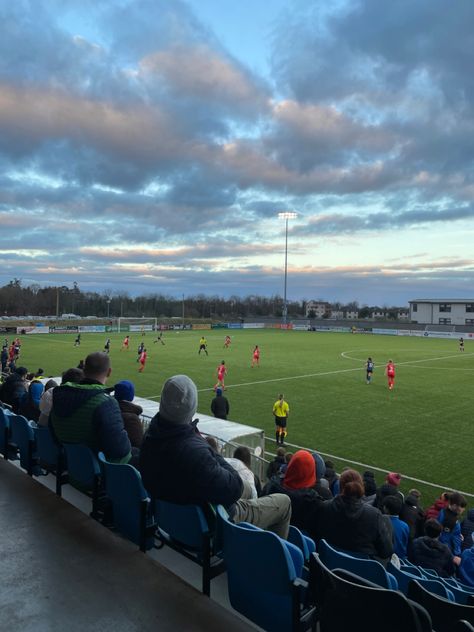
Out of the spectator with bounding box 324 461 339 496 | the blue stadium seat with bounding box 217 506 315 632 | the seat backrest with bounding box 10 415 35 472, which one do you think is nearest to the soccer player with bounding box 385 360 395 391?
the spectator with bounding box 324 461 339 496

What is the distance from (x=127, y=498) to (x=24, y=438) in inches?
90.7

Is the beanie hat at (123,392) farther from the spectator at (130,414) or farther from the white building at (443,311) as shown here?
the white building at (443,311)

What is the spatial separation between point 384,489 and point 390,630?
4.86 meters

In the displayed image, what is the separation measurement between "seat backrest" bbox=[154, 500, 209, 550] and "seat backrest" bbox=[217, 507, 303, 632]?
10.4 inches

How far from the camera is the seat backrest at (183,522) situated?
125 inches

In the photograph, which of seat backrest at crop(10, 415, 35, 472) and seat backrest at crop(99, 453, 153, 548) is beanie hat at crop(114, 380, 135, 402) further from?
seat backrest at crop(99, 453, 153, 548)

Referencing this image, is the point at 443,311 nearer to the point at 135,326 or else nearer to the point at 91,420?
the point at 135,326

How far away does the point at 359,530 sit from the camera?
3.97 m

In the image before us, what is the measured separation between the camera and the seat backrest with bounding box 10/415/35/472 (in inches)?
208

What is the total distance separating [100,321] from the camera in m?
80.8

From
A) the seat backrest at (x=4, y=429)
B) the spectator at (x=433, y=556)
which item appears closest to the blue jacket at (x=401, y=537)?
the spectator at (x=433, y=556)

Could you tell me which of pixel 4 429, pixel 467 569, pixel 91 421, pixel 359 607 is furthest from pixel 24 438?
pixel 467 569

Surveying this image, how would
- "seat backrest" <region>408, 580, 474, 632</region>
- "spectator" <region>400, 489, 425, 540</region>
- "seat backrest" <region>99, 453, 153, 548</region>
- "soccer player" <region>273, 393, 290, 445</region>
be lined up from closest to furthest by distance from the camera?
"seat backrest" <region>408, 580, 474, 632</region> → "seat backrest" <region>99, 453, 153, 548</region> → "spectator" <region>400, 489, 425, 540</region> → "soccer player" <region>273, 393, 290, 445</region>

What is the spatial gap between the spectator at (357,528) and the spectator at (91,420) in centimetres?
202
